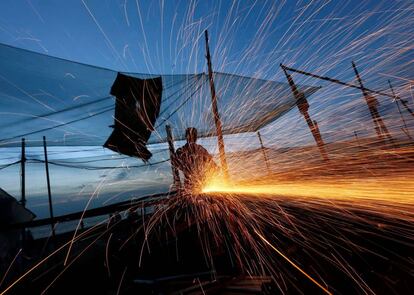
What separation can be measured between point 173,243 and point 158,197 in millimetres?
953

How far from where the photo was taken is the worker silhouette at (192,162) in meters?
3.59

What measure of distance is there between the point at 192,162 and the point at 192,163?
14 millimetres

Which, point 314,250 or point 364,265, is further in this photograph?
point 314,250

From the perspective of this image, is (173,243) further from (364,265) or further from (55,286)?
(364,265)

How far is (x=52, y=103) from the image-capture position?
17.6ft

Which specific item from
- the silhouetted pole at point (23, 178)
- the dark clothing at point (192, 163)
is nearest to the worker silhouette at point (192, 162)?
the dark clothing at point (192, 163)

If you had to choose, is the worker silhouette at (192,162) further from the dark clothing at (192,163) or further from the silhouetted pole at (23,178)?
the silhouetted pole at (23,178)

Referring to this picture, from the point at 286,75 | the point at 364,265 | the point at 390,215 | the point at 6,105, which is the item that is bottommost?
the point at 364,265

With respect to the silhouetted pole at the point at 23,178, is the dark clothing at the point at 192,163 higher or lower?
lower

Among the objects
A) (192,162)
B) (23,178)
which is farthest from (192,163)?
(23,178)

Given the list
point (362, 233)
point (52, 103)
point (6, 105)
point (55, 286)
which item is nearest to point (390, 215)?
point (362, 233)

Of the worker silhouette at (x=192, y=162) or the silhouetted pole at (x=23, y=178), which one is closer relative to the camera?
the worker silhouette at (x=192, y=162)

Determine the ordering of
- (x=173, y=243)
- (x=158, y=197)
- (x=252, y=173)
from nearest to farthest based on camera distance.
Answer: (x=158, y=197)
(x=173, y=243)
(x=252, y=173)

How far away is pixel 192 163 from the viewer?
3617 millimetres
